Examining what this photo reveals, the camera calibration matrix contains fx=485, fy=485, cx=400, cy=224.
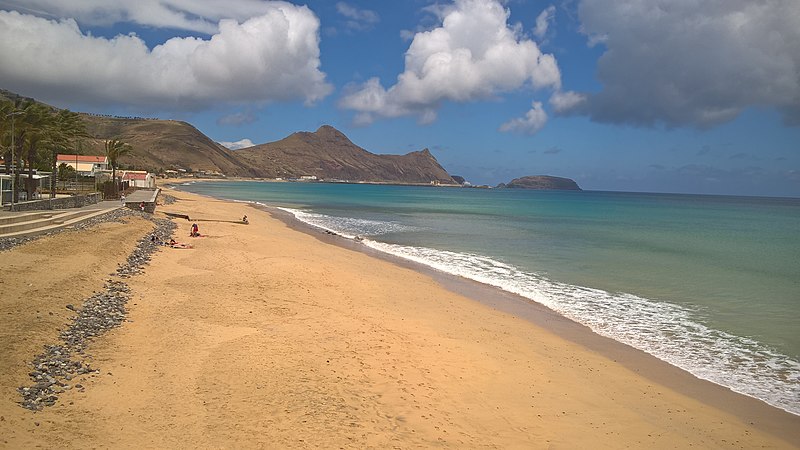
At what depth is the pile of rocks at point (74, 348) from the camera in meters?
6.15

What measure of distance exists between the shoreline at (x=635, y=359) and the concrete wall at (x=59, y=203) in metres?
17.6


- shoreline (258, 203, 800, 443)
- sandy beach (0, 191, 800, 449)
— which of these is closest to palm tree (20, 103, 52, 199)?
sandy beach (0, 191, 800, 449)

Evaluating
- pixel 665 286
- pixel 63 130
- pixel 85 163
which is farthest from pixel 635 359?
pixel 85 163

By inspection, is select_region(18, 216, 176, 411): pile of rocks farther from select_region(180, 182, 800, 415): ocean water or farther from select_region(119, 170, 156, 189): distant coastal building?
select_region(119, 170, 156, 189): distant coastal building

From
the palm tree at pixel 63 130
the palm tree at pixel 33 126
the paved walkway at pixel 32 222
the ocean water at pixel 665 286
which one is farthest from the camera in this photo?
the palm tree at pixel 63 130

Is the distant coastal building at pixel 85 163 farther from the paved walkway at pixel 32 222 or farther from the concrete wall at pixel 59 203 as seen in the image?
the paved walkway at pixel 32 222

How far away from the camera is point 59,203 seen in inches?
959

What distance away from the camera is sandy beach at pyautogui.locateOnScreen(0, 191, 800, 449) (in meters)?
6.11

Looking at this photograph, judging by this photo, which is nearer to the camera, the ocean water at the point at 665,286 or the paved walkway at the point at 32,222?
the ocean water at the point at 665,286

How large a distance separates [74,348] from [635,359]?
35.3ft

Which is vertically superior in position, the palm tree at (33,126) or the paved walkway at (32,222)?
the palm tree at (33,126)

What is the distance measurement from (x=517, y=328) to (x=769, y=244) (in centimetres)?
3579

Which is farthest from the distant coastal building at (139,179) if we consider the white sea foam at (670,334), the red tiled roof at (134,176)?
the white sea foam at (670,334)

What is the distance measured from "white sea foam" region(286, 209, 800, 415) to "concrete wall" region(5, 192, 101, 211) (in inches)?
708
